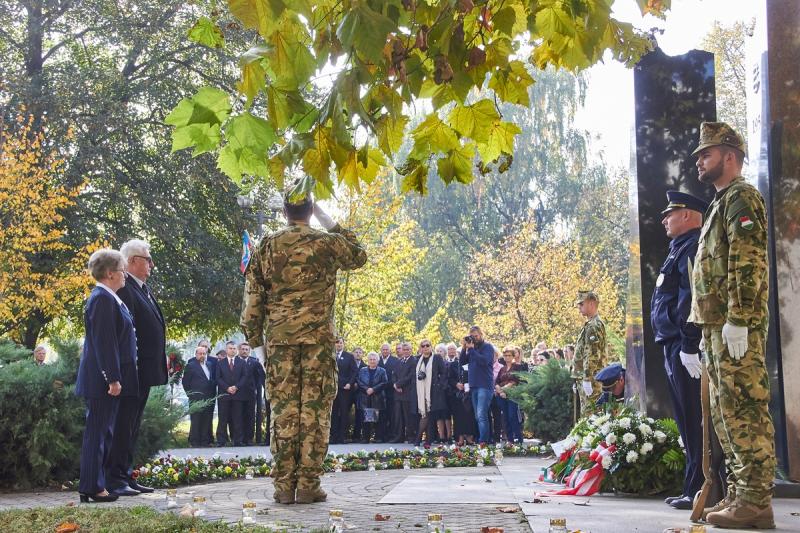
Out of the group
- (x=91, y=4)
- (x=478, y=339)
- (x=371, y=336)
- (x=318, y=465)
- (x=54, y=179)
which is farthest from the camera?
(x=371, y=336)

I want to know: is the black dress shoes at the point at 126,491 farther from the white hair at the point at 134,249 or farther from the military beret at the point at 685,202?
Answer: the military beret at the point at 685,202

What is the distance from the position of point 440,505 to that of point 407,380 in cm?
1221

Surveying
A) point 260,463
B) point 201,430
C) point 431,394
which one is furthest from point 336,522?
point 201,430

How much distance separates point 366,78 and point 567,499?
17.1 feet

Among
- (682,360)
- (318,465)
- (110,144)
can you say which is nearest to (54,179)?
(110,144)

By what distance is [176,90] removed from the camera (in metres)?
26.5

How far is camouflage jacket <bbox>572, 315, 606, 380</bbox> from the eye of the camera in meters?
12.2

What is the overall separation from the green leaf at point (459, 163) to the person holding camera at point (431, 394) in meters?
14.6

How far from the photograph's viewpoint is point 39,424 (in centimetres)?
967

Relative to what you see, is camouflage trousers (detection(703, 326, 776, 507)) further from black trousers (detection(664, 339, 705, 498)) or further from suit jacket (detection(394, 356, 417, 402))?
suit jacket (detection(394, 356, 417, 402))

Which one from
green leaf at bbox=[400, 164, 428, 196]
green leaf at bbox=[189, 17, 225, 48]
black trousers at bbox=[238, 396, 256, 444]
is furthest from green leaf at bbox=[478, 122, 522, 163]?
black trousers at bbox=[238, 396, 256, 444]

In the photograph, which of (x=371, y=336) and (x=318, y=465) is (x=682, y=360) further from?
(x=371, y=336)

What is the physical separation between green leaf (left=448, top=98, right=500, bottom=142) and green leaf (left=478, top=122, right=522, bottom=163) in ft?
0.25

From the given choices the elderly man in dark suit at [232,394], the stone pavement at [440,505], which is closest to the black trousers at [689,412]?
the stone pavement at [440,505]
